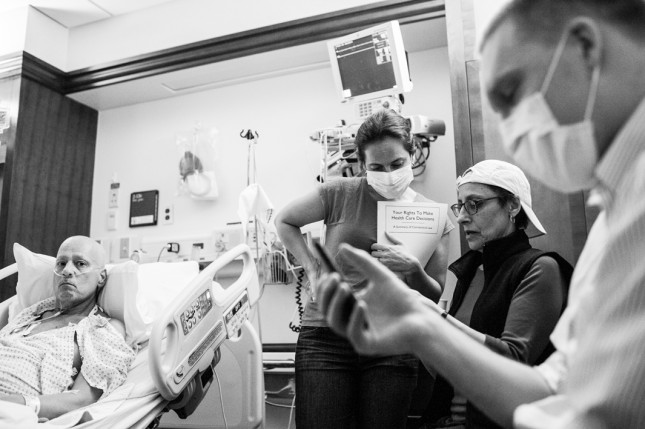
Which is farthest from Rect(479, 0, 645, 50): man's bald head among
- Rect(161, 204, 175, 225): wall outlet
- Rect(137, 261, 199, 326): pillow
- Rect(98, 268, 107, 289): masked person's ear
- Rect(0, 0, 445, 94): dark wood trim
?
Rect(161, 204, 175, 225): wall outlet

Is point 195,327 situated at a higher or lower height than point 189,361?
higher

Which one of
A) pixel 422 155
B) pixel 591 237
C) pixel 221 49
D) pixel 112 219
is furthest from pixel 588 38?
pixel 112 219

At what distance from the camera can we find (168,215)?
3627 millimetres

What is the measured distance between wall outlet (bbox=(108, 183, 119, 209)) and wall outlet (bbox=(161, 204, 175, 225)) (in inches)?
17.0

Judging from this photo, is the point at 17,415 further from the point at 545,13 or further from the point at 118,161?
the point at 118,161

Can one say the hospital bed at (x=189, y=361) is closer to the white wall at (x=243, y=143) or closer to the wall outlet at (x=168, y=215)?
the white wall at (x=243, y=143)

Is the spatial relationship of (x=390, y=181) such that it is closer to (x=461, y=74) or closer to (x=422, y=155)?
(x=461, y=74)

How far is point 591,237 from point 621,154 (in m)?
0.23

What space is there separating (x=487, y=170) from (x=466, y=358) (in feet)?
3.53

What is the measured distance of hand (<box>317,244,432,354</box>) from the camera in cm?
70

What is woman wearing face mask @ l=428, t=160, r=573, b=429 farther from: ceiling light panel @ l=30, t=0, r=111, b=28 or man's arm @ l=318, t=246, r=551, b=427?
ceiling light panel @ l=30, t=0, r=111, b=28

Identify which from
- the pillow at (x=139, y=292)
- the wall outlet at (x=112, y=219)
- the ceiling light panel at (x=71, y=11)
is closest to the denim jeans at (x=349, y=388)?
the pillow at (x=139, y=292)

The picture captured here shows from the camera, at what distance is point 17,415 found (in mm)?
1498

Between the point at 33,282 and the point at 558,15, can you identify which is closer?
the point at 558,15
